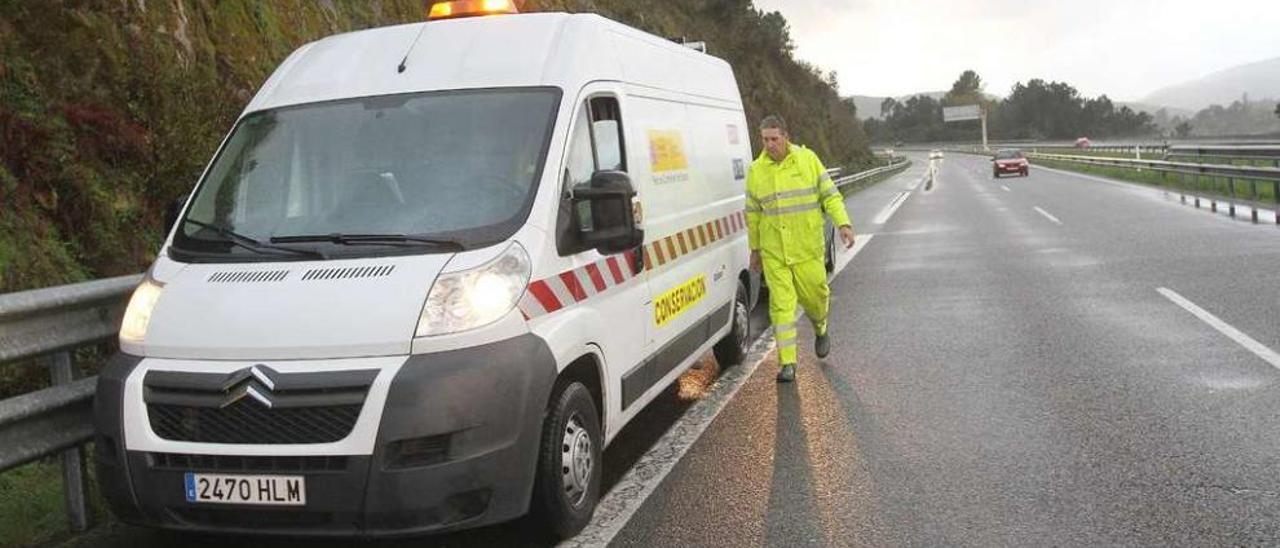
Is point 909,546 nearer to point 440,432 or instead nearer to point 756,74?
point 440,432

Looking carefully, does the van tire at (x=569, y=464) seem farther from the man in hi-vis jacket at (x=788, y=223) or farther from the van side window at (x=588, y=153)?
the man in hi-vis jacket at (x=788, y=223)

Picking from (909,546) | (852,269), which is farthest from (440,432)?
(852,269)

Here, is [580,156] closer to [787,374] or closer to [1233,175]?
[787,374]

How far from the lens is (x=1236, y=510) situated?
4.11 m

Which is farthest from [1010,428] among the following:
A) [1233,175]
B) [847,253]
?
[1233,175]

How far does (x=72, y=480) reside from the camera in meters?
4.23

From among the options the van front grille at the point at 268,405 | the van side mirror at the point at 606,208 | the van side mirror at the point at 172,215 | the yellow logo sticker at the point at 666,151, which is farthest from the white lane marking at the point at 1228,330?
the van side mirror at the point at 172,215

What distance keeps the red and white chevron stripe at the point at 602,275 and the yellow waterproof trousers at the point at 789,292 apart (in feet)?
2.27

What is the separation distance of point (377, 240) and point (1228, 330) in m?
6.60

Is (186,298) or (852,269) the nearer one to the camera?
(186,298)

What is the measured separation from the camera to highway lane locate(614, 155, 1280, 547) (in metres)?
4.12

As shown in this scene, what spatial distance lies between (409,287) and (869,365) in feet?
14.3

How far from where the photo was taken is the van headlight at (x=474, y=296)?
363 centimetres

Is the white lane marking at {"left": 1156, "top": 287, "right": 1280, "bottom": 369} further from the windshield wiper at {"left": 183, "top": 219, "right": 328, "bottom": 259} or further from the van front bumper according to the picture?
the windshield wiper at {"left": 183, "top": 219, "right": 328, "bottom": 259}
